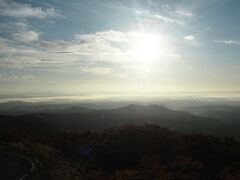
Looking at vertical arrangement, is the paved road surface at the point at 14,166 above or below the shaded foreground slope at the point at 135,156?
above

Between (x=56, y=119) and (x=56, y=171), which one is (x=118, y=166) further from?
(x=56, y=119)

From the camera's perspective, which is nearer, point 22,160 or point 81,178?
point 81,178

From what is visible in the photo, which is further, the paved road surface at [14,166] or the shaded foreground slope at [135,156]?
the shaded foreground slope at [135,156]

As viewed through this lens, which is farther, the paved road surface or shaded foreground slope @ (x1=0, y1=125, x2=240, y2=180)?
shaded foreground slope @ (x1=0, y1=125, x2=240, y2=180)

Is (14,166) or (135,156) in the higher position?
(14,166)

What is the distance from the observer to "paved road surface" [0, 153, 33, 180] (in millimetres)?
18436

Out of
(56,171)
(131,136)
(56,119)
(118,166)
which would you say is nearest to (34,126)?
(56,119)

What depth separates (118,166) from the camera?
3098cm

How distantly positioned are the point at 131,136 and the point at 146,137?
2.15 meters

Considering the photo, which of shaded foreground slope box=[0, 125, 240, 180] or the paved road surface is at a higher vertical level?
the paved road surface

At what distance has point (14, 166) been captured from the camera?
2117cm

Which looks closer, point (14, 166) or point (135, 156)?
point (14, 166)

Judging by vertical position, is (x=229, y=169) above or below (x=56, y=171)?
below

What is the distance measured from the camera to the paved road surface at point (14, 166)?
726 inches
